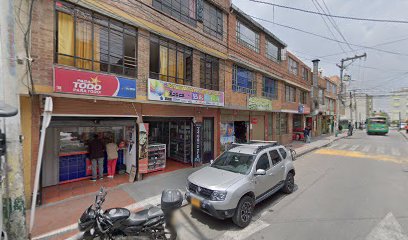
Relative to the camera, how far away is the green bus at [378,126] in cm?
3094

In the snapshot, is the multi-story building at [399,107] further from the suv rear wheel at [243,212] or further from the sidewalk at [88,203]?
the sidewalk at [88,203]

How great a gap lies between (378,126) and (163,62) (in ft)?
120

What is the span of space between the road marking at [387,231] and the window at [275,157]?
2708 millimetres

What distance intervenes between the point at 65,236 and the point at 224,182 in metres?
3.77

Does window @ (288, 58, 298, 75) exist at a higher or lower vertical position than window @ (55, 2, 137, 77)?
higher

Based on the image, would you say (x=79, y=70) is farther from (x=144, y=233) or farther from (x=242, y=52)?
(x=242, y=52)

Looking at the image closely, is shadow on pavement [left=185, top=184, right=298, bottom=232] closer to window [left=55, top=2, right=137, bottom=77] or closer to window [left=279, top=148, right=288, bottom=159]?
window [left=279, top=148, right=288, bottom=159]

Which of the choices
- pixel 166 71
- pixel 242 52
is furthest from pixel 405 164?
pixel 166 71

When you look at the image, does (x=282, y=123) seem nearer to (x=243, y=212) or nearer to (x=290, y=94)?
(x=290, y=94)

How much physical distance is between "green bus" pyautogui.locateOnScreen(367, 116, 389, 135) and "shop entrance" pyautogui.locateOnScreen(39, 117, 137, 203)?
1481 inches

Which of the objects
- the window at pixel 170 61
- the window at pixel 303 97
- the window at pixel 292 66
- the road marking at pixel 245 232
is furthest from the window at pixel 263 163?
the window at pixel 303 97

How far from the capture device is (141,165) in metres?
7.86

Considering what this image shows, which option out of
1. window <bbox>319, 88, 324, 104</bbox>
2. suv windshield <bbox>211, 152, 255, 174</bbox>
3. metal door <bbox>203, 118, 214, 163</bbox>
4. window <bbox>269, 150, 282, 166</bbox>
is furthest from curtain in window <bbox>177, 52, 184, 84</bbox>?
window <bbox>319, 88, 324, 104</bbox>

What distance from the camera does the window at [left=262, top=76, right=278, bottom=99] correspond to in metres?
16.8
